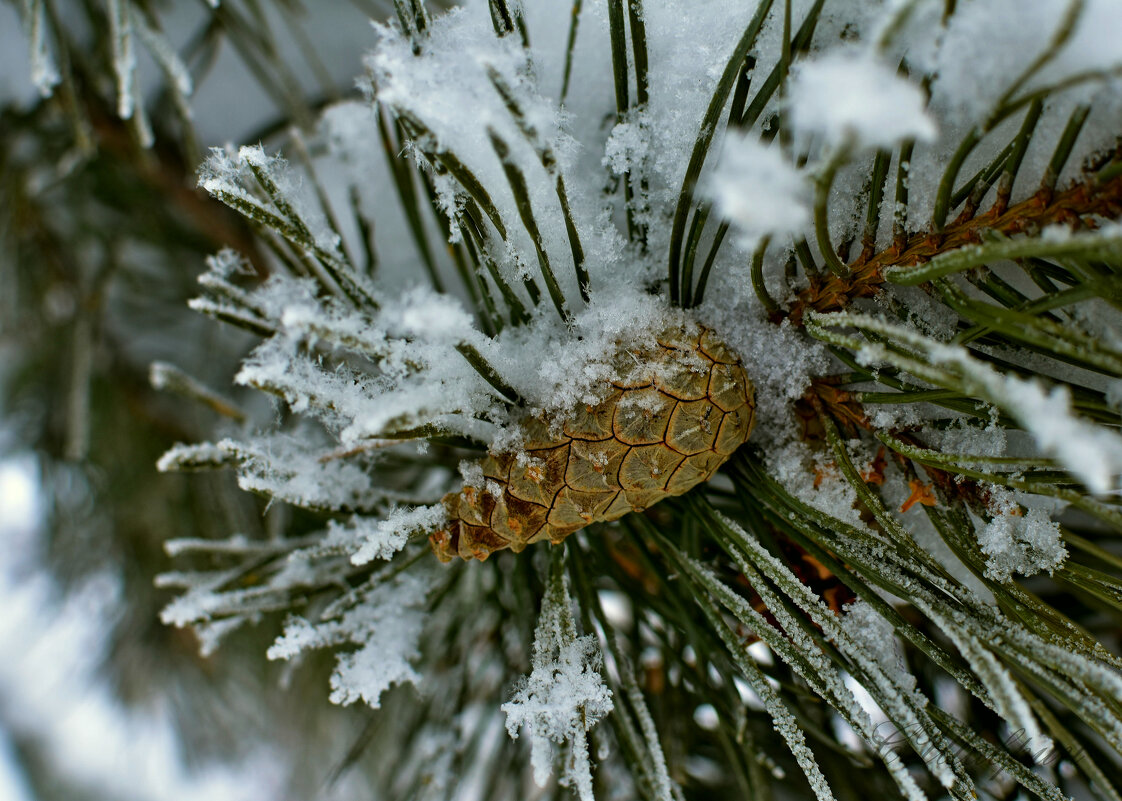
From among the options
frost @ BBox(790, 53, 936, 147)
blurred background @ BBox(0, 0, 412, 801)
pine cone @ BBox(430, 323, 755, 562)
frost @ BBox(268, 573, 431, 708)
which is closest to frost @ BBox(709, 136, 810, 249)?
frost @ BBox(790, 53, 936, 147)

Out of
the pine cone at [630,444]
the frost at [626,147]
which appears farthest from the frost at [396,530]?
the frost at [626,147]

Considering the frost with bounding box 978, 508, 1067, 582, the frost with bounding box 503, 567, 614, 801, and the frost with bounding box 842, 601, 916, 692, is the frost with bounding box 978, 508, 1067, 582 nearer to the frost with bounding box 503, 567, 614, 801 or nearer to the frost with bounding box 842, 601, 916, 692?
the frost with bounding box 842, 601, 916, 692

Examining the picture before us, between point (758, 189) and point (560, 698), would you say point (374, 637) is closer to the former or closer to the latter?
point (560, 698)

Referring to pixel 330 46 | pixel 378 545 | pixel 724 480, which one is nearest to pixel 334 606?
pixel 378 545

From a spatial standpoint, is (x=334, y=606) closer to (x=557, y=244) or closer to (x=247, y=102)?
(x=557, y=244)

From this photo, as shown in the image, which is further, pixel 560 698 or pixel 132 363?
pixel 132 363

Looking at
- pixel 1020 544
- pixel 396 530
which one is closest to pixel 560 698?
pixel 396 530
